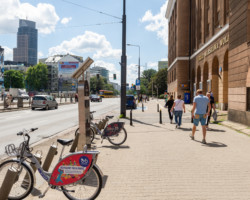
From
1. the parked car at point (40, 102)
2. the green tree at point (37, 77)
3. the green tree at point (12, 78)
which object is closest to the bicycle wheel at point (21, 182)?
the parked car at point (40, 102)

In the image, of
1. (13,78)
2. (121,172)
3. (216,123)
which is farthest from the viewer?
(13,78)

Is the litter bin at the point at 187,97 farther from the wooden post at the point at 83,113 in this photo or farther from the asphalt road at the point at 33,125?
the wooden post at the point at 83,113

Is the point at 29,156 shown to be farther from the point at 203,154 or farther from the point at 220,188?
the point at 203,154

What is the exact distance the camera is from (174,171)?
538 centimetres

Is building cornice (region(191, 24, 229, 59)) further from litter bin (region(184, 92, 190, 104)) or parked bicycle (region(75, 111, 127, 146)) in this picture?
parked bicycle (region(75, 111, 127, 146))

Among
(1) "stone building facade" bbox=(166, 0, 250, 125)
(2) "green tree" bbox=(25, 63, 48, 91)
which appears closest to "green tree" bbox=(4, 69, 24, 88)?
(2) "green tree" bbox=(25, 63, 48, 91)

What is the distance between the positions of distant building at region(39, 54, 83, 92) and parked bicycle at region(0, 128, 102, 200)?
112070mm

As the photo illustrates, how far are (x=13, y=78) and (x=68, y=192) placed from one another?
111499 mm

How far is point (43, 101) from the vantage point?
27250mm

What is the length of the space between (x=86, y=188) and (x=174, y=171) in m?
2.15

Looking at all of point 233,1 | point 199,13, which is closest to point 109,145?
point 233,1

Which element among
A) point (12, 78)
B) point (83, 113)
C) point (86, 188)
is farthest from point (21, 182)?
point (12, 78)

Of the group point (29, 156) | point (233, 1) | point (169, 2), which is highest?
point (169, 2)

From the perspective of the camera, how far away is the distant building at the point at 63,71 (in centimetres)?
12975
